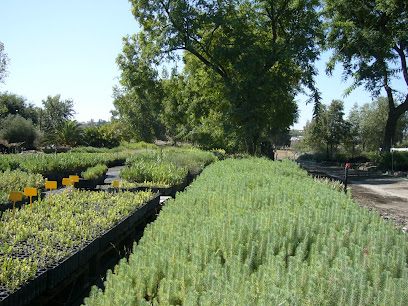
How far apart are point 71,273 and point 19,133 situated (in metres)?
37.0

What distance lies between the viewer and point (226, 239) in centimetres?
298

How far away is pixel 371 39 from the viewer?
2291cm

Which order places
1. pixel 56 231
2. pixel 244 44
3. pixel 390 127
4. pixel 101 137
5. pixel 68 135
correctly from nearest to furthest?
pixel 56 231 → pixel 244 44 → pixel 390 127 → pixel 68 135 → pixel 101 137

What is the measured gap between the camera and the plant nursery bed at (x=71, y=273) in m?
3.08

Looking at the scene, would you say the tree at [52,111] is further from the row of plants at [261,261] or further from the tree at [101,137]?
the row of plants at [261,261]

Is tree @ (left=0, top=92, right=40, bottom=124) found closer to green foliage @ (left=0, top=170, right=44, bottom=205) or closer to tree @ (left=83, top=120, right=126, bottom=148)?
tree @ (left=83, top=120, right=126, bottom=148)

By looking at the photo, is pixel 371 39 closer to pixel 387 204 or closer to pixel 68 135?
pixel 387 204

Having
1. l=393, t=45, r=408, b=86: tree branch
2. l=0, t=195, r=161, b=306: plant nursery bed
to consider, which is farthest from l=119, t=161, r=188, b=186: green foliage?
l=393, t=45, r=408, b=86: tree branch

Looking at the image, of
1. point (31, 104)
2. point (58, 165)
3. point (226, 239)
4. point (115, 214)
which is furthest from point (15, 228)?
point (31, 104)

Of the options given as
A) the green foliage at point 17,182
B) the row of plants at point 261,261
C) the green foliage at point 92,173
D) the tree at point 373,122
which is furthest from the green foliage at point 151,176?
the tree at point 373,122

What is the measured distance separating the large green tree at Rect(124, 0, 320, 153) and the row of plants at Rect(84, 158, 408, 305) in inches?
702

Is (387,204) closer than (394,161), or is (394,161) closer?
(387,204)

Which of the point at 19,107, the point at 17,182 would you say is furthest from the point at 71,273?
the point at 19,107

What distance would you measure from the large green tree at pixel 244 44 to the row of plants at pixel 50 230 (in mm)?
15959
